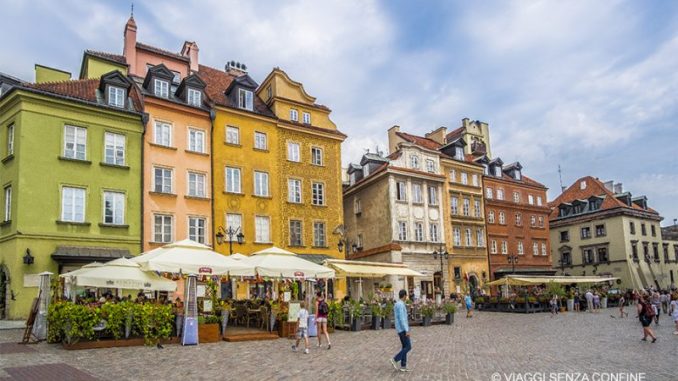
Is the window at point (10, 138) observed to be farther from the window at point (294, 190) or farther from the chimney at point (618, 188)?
the chimney at point (618, 188)

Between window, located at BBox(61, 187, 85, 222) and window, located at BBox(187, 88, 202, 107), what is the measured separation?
8.05 meters

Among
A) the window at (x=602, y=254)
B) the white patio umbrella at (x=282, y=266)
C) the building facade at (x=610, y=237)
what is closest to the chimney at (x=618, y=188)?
the building facade at (x=610, y=237)

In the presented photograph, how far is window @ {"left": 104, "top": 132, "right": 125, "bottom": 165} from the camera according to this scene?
26.3m

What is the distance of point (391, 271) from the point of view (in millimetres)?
27234

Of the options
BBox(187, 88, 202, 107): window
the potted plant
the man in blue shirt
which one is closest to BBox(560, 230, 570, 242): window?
the potted plant

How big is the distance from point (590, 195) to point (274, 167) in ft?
141

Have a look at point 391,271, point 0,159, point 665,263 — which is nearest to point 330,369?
point 391,271

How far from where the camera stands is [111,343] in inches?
603

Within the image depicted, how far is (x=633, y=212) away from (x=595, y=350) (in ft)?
159

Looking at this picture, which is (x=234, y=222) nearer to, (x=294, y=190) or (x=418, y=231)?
(x=294, y=190)

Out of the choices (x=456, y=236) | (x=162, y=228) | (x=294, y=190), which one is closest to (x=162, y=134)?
(x=162, y=228)

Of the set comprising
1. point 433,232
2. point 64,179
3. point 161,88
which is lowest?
point 433,232

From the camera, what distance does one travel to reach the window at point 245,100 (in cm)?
3231

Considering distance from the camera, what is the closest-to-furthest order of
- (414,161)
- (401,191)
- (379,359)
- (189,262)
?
(379,359) → (189,262) → (401,191) → (414,161)
